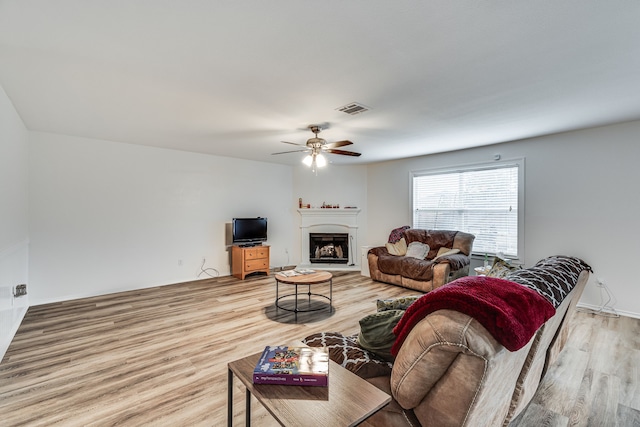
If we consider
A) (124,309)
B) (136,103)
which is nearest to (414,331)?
(136,103)

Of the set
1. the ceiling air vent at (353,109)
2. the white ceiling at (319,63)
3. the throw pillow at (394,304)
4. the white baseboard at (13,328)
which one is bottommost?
the white baseboard at (13,328)

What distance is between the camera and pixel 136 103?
3020 millimetres

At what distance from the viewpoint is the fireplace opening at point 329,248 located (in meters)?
6.80

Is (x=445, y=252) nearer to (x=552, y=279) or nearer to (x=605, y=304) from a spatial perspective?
(x=605, y=304)

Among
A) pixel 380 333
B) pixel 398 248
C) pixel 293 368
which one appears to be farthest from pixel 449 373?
pixel 398 248

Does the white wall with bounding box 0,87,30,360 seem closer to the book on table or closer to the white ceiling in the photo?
the white ceiling

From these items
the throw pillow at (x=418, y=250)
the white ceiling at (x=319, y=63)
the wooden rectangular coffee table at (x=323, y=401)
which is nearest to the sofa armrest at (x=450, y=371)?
the wooden rectangular coffee table at (x=323, y=401)

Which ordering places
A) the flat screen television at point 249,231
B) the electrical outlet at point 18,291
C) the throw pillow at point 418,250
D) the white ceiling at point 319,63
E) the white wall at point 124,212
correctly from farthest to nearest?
the flat screen television at point 249,231, the throw pillow at point 418,250, the white wall at point 124,212, the electrical outlet at point 18,291, the white ceiling at point 319,63

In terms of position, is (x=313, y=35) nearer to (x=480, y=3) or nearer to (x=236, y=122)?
(x=480, y=3)

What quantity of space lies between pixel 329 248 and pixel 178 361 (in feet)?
14.9

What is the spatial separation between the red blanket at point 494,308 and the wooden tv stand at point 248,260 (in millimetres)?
4609

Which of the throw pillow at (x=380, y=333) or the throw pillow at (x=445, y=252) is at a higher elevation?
the throw pillow at (x=380, y=333)

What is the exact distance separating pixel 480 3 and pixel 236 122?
281cm

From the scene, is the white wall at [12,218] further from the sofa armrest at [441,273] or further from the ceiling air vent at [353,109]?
the sofa armrest at [441,273]
